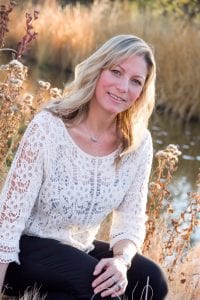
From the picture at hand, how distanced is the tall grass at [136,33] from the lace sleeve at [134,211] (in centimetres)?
832

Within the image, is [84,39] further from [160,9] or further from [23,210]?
[23,210]

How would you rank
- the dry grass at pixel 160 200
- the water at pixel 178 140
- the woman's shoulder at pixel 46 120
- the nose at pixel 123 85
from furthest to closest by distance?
the water at pixel 178 140, the dry grass at pixel 160 200, the nose at pixel 123 85, the woman's shoulder at pixel 46 120

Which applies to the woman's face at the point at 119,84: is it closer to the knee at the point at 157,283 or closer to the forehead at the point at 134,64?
the forehead at the point at 134,64

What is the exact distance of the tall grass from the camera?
1138cm

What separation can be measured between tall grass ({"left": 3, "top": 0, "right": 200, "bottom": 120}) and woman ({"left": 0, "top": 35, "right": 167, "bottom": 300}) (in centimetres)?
837

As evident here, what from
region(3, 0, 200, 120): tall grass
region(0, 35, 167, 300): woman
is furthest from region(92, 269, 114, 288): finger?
region(3, 0, 200, 120): tall grass

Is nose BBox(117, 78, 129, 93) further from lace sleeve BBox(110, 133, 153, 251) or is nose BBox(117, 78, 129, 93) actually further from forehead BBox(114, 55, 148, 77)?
lace sleeve BBox(110, 133, 153, 251)

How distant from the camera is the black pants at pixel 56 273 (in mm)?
2537

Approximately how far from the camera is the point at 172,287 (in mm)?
3576

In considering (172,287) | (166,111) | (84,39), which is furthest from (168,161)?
(84,39)

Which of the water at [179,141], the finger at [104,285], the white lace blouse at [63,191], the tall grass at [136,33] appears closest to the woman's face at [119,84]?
the white lace blouse at [63,191]

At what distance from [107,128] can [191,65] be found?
8.95 metres

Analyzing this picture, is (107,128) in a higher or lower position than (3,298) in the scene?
higher

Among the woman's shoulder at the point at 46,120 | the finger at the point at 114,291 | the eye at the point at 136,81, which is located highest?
the eye at the point at 136,81
